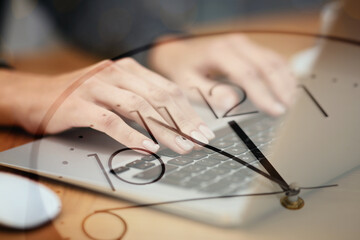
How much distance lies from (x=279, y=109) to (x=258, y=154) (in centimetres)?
11

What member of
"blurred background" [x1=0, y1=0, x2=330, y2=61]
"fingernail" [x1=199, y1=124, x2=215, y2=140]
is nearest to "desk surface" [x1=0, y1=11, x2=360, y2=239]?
"fingernail" [x1=199, y1=124, x2=215, y2=140]

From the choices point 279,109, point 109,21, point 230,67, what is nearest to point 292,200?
point 279,109

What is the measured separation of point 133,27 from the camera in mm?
890

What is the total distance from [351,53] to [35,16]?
0.60 metres

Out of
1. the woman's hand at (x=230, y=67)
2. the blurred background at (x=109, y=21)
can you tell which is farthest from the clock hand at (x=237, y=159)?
the blurred background at (x=109, y=21)

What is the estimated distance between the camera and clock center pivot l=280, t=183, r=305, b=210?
0.35m

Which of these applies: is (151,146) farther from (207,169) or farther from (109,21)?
(109,21)

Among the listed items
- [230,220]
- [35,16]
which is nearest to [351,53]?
[230,220]

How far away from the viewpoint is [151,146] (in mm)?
389

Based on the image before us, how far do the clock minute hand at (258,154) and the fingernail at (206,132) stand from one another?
0.10ft

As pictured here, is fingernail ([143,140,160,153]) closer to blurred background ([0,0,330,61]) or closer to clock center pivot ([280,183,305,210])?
clock center pivot ([280,183,305,210])

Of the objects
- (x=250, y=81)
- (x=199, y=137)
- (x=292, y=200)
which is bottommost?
(x=292, y=200)

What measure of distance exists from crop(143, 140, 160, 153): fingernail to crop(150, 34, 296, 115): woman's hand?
0.13 metres

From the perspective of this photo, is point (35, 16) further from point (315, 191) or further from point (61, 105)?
point (315, 191)
